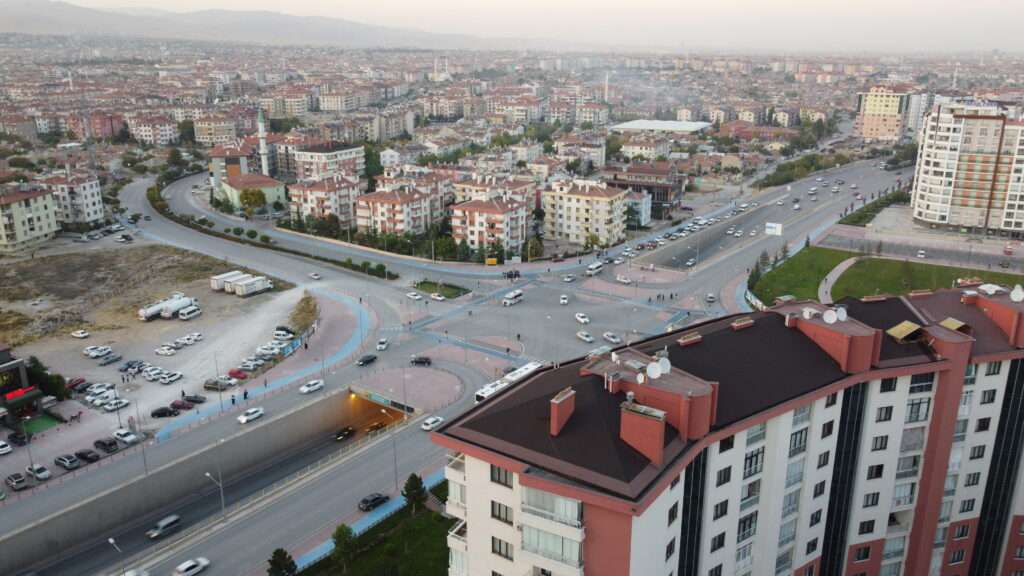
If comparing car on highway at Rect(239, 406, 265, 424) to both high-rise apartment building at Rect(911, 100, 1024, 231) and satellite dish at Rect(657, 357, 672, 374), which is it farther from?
high-rise apartment building at Rect(911, 100, 1024, 231)

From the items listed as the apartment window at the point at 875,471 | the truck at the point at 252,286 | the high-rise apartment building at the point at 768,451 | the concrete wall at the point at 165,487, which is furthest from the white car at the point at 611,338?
the truck at the point at 252,286

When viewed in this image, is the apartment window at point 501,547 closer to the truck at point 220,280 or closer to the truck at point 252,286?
the truck at point 252,286

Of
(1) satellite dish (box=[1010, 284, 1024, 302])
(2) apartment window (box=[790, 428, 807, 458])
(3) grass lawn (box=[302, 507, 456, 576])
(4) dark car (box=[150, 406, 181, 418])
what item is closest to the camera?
(2) apartment window (box=[790, 428, 807, 458])

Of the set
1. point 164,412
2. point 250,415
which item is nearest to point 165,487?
point 250,415

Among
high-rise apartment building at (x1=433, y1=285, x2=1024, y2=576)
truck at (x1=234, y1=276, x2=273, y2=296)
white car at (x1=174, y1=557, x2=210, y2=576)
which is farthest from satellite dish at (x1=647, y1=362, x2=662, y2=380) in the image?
truck at (x1=234, y1=276, x2=273, y2=296)

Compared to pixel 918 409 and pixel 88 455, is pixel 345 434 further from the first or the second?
pixel 918 409

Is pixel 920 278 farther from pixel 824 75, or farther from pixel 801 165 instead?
pixel 824 75
